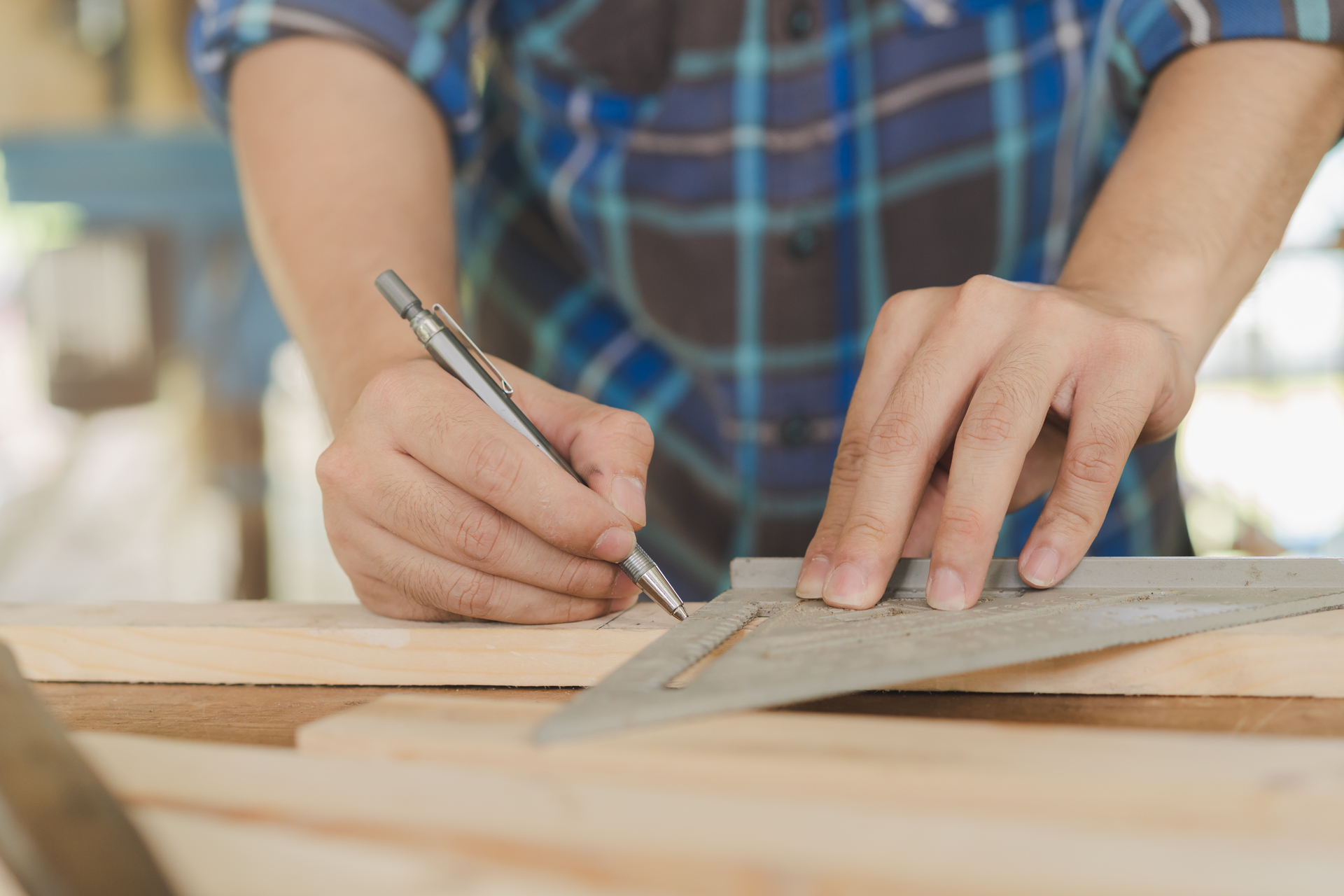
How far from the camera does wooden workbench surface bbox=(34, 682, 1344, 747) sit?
579 mm

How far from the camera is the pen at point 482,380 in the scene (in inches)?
28.6

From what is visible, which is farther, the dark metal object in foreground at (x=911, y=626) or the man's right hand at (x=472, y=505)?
the man's right hand at (x=472, y=505)

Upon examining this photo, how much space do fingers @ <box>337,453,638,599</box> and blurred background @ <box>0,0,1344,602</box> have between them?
6.66ft

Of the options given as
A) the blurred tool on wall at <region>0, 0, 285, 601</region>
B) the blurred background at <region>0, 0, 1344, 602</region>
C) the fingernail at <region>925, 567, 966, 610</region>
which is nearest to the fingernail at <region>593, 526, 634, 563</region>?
the fingernail at <region>925, 567, 966, 610</region>

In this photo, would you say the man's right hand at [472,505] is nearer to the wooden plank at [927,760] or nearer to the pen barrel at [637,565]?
the pen barrel at [637,565]

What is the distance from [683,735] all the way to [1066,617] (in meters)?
0.30

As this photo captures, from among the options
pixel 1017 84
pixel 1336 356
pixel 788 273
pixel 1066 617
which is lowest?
pixel 1336 356

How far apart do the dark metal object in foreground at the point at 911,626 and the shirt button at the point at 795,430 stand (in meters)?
0.41

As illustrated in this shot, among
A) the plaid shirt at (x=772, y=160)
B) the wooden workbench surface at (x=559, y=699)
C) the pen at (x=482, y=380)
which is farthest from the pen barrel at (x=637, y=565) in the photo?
the plaid shirt at (x=772, y=160)

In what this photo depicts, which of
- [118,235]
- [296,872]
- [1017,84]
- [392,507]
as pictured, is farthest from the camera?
[118,235]

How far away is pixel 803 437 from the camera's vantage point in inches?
46.6

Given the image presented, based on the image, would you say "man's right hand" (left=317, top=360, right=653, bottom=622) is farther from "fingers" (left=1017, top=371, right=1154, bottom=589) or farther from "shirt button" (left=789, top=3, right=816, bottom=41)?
"shirt button" (left=789, top=3, right=816, bottom=41)

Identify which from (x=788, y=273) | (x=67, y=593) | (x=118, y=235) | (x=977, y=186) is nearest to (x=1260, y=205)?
(x=977, y=186)

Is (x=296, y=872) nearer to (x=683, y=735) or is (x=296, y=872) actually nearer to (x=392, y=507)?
(x=683, y=735)
